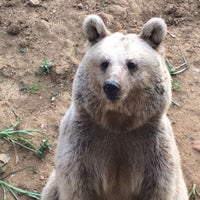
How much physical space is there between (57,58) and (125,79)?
8.62 ft

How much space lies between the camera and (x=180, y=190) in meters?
5.17

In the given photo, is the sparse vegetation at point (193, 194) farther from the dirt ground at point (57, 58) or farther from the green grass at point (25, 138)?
the green grass at point (25, 138)

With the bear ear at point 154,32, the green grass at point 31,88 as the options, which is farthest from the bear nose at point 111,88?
the green grass at point 31,88

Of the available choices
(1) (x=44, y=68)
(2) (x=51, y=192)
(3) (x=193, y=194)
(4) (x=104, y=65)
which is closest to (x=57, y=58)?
(1) (x=44, y=68)

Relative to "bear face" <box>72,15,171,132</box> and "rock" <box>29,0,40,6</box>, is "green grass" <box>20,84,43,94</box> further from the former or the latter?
"bear face" <box>72,15,171,132</box>

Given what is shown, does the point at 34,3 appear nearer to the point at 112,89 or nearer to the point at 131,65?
the point at 131,65

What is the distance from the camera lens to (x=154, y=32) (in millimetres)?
4703

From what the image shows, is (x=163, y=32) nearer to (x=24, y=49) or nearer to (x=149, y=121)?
(x=149, y=121)

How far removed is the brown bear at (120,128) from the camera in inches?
177

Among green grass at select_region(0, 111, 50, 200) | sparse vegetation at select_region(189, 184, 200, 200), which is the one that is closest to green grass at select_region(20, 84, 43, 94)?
green grass at select_region(0, 111, 50, 200)

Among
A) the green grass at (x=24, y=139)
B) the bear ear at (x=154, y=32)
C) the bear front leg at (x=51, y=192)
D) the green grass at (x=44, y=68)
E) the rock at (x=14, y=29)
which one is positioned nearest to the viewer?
the bear ear at (x=154, y=32)

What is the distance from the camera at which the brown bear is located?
449 centimetres

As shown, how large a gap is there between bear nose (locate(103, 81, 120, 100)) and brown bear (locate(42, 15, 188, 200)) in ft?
0.52

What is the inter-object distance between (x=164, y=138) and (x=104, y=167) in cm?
51
